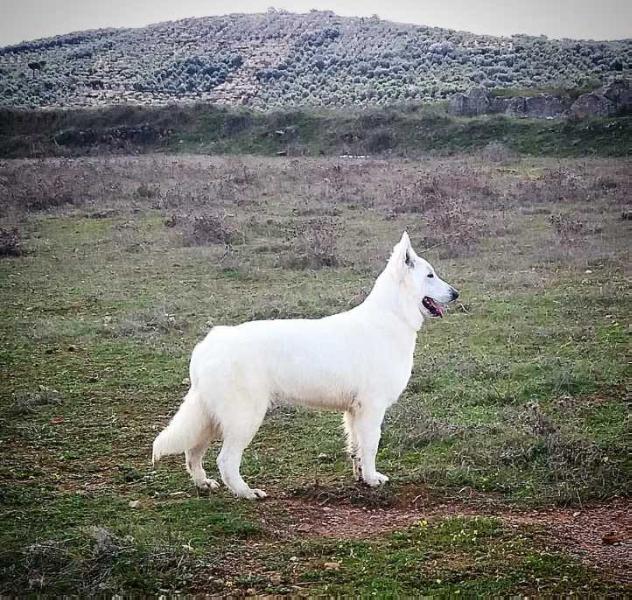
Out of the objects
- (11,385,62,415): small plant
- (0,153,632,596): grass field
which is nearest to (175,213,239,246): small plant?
(0,153,632,596): grass field

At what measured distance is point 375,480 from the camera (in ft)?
19.9

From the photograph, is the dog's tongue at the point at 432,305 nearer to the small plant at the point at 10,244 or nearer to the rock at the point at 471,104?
the small plant at the point at 10,244

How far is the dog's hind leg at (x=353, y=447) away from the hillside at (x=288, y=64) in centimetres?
3661

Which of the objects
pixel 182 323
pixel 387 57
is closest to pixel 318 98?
pixel 387 57

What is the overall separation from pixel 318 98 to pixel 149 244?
3637 centimetres

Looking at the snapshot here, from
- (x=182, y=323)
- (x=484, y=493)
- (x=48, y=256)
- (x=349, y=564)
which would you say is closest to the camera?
(x=349, y=564)

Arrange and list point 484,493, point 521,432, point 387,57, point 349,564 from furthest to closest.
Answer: point 387,57, point 521,432, point 484,493, point 349,564

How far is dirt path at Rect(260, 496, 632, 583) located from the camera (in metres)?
4.99

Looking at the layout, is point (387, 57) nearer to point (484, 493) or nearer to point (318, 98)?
point (318, 98)

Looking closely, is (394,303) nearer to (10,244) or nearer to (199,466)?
(199,466)

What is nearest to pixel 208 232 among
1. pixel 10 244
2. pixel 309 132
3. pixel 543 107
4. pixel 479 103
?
pixel 10 244

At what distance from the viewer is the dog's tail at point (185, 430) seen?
566 centimetres

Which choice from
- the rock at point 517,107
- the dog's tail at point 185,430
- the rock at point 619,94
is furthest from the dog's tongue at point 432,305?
the rock at point 517,107

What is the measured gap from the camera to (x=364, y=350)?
605 centimetres
